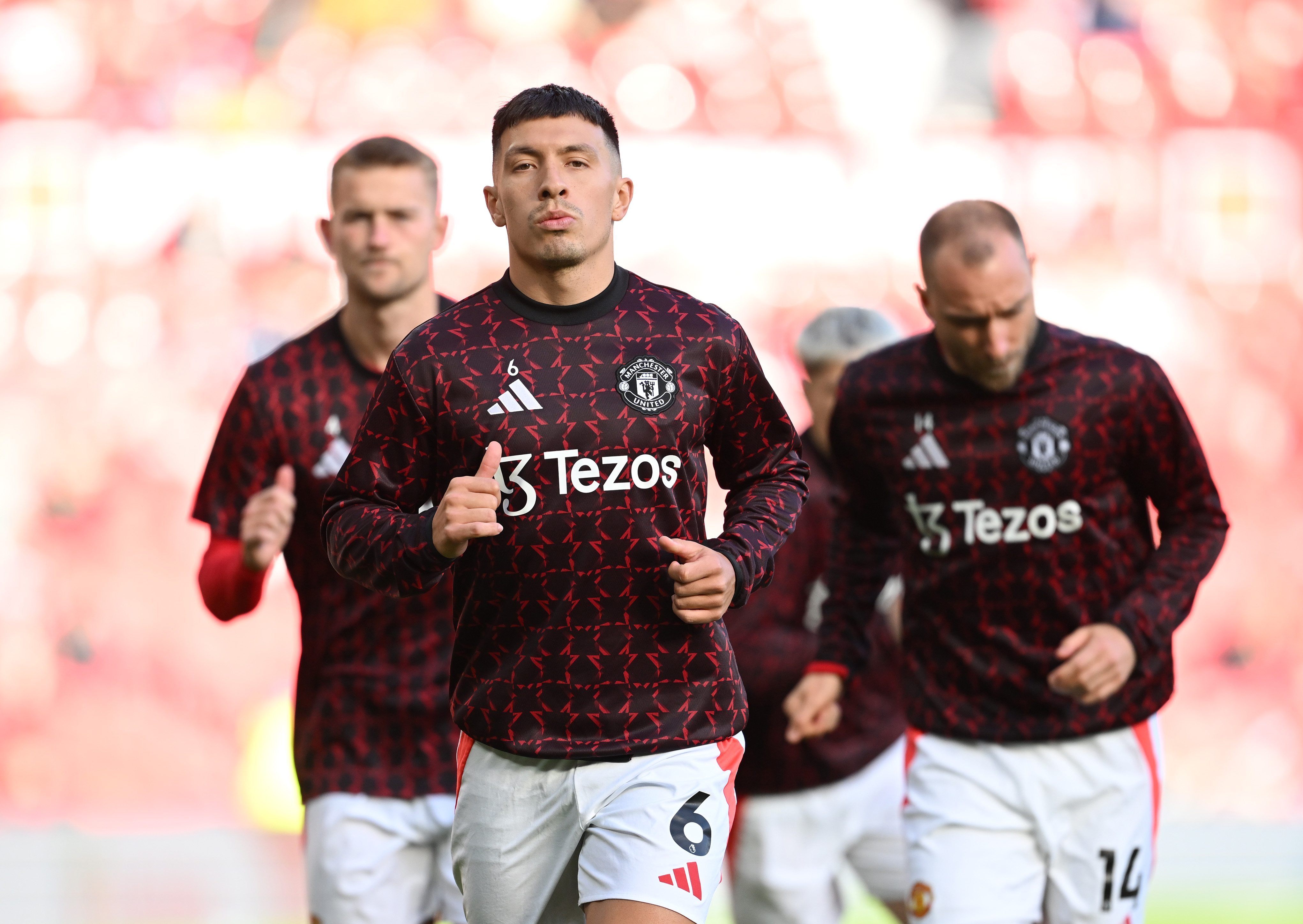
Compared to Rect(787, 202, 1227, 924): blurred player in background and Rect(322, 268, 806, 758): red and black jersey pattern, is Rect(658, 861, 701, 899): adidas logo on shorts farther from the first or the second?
Rect(787, 202, 1227, 924): blurred player in background

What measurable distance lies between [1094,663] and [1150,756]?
431 millimetres

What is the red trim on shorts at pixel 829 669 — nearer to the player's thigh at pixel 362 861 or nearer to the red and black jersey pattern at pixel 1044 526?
the red and black jersey pattern at pixel 1044 526

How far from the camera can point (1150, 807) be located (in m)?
3.33

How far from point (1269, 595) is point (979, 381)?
4.16 m

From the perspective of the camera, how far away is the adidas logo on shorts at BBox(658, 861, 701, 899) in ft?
7.79

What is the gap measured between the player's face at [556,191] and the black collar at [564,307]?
0.06 metres

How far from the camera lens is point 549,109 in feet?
8.32

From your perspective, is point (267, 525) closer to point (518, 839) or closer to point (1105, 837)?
point (518, 839)

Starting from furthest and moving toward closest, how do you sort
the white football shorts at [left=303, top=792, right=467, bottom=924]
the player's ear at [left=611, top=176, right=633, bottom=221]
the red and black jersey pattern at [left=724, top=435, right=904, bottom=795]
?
the red and black jersey pattern at [left=724, top=435, right=904, bottom=795]
the white football shorts at [left=303, top=792, right=467, bottom=924]
the player's ear at [left=611, top=176, right=633, bottom=221]

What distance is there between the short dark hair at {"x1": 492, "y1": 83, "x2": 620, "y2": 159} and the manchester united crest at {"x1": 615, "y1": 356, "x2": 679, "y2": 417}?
38cm

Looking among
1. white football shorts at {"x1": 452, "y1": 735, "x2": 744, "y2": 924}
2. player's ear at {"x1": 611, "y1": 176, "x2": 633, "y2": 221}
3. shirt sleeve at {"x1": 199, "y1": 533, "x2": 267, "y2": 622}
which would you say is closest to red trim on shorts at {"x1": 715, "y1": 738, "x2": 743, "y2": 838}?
white football shorts at {"x1": 452, "y1": 735, "x2": 744, "y2": 924}

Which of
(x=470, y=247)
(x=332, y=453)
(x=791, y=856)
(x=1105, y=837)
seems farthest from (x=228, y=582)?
(x=470, y=247)

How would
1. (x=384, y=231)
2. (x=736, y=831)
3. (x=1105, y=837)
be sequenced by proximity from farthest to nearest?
(x=736, y=831) < (x=384, y=231) < (x=1105, y=837)

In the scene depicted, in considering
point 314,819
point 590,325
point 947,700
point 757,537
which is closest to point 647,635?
point 757,537
